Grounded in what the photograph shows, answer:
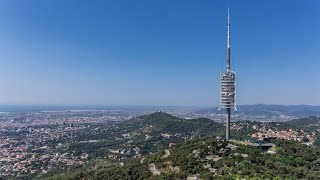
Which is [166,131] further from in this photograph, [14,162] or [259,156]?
[259,156]

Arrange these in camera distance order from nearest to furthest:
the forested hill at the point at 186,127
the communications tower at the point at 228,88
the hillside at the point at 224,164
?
the hillside at the point at 224,164 < the communications tower at the point at 228,88 < the forested hill at the point at 186,127

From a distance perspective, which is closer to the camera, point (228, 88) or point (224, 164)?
point (224, 164)

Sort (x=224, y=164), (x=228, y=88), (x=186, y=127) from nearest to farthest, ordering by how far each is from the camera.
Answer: (x=224, y=164)
(x=228, y=88)
(x=186, y=127)

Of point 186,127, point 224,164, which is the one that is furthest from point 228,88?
point 186,127

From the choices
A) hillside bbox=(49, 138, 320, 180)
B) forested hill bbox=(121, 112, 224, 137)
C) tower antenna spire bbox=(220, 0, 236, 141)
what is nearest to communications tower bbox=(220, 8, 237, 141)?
tower antenna spire bbox=(220, 0, 236, 141)

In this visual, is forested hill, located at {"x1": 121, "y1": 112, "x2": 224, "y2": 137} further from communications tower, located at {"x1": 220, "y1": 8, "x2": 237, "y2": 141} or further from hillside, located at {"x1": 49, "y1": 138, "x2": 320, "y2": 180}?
hillside, located at {"x1": 49, "y1": 138, "x2": 320, "y2": 180}

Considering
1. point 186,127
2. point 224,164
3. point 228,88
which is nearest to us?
point 224,164

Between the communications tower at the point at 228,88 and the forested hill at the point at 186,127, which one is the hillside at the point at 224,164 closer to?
the communications tower at the point at 228,88

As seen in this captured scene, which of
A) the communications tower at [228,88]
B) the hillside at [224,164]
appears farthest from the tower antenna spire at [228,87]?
the hillside at [224,164]

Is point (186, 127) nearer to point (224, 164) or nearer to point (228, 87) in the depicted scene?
point (228, 87)

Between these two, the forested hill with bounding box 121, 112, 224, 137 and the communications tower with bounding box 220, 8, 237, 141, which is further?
the forested hill with bounding box 121, 112, 224, 137

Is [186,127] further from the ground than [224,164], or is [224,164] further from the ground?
[224,164]
